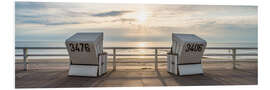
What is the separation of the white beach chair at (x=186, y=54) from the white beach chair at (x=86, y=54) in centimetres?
188

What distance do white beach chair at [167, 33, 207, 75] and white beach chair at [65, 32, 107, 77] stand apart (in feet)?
6.17

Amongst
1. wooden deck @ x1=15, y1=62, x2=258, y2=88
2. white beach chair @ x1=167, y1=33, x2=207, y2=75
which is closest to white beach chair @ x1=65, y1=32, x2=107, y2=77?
wooden deck @ x1=15, y1=62, x2=258, y2=88

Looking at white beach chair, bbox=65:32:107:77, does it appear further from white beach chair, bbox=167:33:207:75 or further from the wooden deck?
white beach chair, bbox=167:33:207:75

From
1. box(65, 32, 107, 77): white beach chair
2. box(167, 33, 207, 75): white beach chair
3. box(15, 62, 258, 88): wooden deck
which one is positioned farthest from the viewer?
box(167, 33, 207, 75): white beach chair

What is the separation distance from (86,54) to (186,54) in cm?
241

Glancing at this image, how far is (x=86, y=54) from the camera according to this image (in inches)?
174

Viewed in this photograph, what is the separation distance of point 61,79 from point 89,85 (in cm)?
89

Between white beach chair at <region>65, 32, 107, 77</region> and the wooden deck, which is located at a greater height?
white beach chair at <region>65, 32, 107, 77</region>

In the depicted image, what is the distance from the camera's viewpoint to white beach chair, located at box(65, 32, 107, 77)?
4.34 meters

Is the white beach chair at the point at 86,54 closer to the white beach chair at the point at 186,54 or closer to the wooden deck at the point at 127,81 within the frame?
the wooden deck at the point at 127,81

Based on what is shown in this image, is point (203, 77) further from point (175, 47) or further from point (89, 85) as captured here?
point (89, 85)

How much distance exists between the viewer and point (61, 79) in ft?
14.4

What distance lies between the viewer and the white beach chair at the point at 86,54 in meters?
4.34
